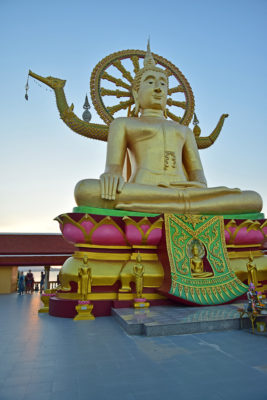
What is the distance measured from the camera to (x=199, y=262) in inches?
209

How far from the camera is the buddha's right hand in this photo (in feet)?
19.0

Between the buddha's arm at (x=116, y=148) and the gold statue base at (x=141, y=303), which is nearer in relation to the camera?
the gold statue base at (x=141, y=303)

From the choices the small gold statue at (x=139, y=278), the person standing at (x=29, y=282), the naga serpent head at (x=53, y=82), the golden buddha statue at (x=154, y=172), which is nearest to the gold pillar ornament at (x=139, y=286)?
the small gold statue at (x=139, y=278)

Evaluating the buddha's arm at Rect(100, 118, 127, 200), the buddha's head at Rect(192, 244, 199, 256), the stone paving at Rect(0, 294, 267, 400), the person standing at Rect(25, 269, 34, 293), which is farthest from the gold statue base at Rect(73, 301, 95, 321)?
the person standing at Rect(25, 269, 34, 293)

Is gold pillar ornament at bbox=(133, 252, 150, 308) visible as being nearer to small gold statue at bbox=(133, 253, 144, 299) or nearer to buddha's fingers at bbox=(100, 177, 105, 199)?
small gold statue at bbox=(133, 253, 144, 299)

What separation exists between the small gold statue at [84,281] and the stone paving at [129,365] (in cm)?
91

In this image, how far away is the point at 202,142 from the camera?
32.8ft

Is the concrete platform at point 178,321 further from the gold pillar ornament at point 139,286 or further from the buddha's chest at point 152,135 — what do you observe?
the buddha's chest at point 152,135

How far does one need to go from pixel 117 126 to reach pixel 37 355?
5.68 meters

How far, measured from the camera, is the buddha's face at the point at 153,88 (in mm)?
7746

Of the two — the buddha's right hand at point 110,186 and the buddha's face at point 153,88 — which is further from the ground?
the buddha's face at point 153,88

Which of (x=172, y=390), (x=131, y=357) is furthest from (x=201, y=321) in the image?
(x=172, y=390)

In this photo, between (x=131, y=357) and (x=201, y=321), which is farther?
(x=201, y=321)

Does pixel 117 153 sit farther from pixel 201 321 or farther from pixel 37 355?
pixel 37 355
